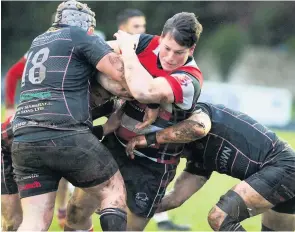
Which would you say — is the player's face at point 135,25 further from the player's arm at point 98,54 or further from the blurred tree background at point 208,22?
the blurred tree background at point 208,22

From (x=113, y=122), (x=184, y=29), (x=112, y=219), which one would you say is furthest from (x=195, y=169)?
(x=184, y=29)

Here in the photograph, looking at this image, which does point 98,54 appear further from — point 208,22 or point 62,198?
point 208,22

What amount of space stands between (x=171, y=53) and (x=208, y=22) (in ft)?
79.6

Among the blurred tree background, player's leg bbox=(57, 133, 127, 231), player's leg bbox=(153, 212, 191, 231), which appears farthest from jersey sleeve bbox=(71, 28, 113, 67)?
the blurred tree background

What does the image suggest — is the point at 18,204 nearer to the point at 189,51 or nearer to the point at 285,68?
the point at 189,51

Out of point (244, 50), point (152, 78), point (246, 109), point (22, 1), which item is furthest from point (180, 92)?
point (244, 50)

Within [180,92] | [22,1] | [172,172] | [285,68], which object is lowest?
[285,68]

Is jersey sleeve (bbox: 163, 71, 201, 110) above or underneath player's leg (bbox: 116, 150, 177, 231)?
above

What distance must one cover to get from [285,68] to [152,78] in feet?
85.3

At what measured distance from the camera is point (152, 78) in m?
5.12

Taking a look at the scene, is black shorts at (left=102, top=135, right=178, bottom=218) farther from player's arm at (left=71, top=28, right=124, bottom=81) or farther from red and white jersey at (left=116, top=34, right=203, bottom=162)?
player's arm at (left=71, top=28, right=124, bottom=81)

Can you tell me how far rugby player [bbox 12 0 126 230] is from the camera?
16.5 ft

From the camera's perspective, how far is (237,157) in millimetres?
5777

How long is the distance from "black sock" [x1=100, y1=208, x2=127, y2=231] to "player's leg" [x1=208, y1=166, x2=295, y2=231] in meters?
0.91
